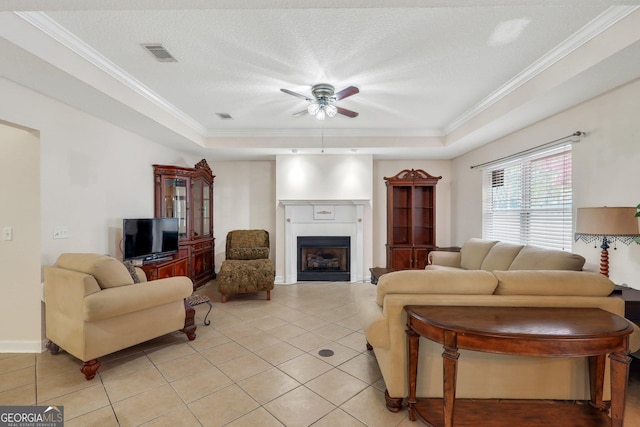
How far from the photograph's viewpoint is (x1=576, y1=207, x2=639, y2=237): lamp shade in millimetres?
2312

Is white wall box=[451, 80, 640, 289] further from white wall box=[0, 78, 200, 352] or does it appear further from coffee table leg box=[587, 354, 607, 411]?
white wall box=[0, 78, 200, 352]

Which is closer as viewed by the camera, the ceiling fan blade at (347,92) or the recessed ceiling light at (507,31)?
the recessed ceiling light at (507,31)

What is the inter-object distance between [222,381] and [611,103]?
4282mm

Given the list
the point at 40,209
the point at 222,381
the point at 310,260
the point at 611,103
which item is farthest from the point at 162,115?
the point at 611,103

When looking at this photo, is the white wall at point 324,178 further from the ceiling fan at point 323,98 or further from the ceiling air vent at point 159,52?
the ceiling air vent at point 159,52

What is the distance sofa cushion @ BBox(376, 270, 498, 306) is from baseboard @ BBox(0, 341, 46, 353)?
3.36 meters

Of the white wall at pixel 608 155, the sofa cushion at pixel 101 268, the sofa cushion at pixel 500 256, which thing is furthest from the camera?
the sofa cushion at pixel 500 256

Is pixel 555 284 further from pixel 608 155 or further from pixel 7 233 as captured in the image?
pixel 7 233

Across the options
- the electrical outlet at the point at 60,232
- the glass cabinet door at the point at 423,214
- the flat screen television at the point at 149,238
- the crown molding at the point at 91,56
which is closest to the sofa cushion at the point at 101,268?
the electrical outlet at the point at 60,232

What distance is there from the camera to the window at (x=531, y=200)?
11.2 ft

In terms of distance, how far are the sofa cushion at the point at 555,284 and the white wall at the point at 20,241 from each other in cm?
406

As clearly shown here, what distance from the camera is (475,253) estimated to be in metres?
4.23

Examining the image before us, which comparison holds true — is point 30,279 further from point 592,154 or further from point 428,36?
point 592,154

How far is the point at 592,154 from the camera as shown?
2953 mm
